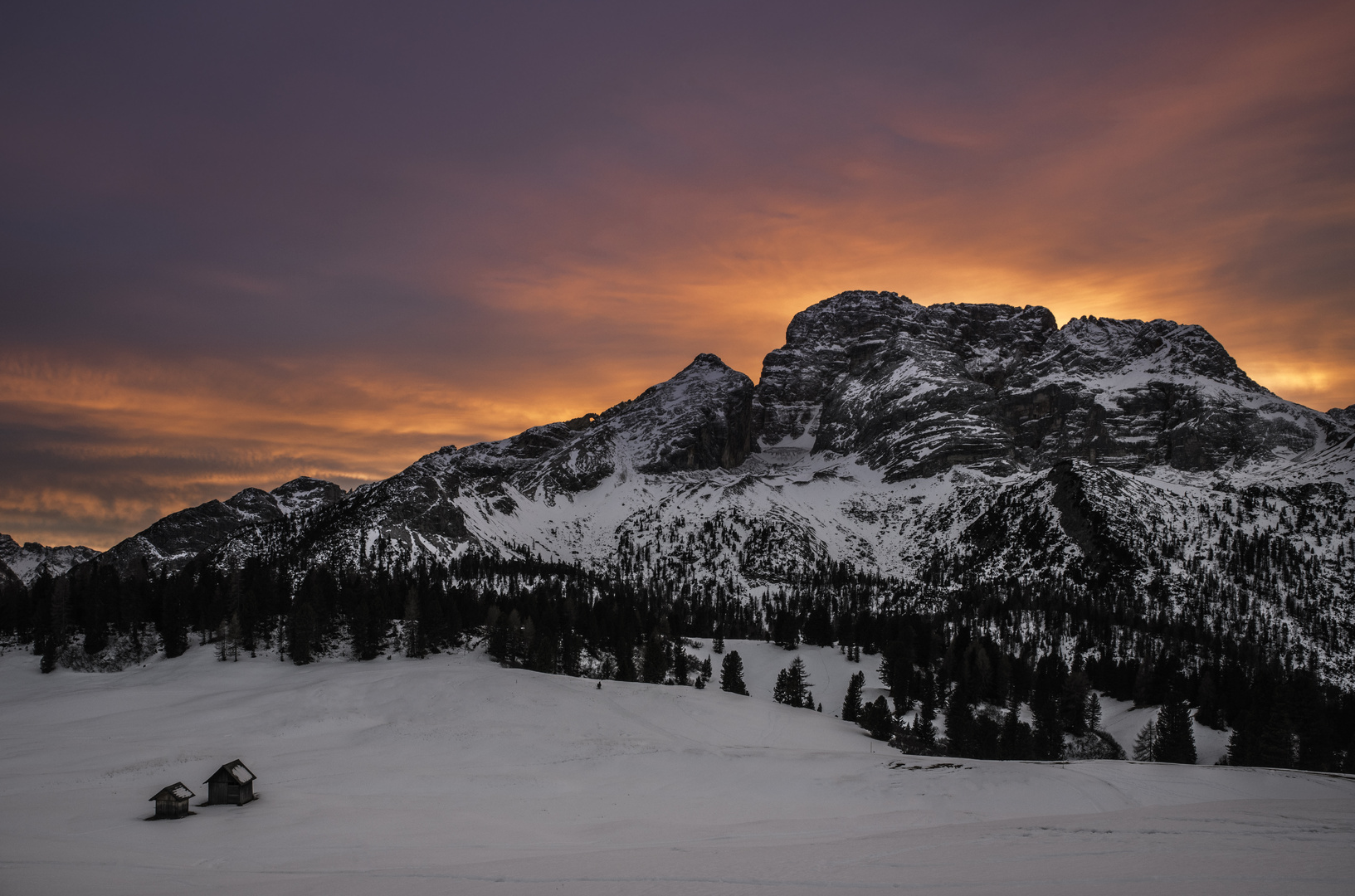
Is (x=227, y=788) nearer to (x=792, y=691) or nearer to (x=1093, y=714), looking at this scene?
(x=792, y=691)

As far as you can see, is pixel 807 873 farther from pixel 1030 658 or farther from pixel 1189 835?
pixel 1030 658

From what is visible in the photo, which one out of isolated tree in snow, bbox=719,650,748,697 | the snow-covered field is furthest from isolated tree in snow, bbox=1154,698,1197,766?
isolated tree in snow, bbox=719,650,748,697

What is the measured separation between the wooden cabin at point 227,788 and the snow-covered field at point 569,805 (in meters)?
1.11

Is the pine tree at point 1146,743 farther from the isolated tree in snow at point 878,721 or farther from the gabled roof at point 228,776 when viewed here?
the gabled roof at point 228,776

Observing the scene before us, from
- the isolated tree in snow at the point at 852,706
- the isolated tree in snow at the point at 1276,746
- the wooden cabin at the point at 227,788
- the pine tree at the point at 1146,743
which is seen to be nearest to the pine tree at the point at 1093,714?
the pine tree at the point at 1146,743

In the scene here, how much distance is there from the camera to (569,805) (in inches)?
2234

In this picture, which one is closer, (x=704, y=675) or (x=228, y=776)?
(x=228, y=776)

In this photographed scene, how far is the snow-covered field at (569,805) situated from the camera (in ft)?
109

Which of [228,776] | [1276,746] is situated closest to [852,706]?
[1276,746]

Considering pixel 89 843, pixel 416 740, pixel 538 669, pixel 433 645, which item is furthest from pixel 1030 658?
pixel 89 843

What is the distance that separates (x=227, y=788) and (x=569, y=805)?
23.6 meters

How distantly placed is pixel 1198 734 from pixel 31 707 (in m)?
138

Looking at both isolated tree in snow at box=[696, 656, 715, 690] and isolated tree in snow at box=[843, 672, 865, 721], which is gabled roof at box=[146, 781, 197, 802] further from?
isolated tree in snow at box=[696, 656, 715, 690]

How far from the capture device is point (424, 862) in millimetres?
39250
